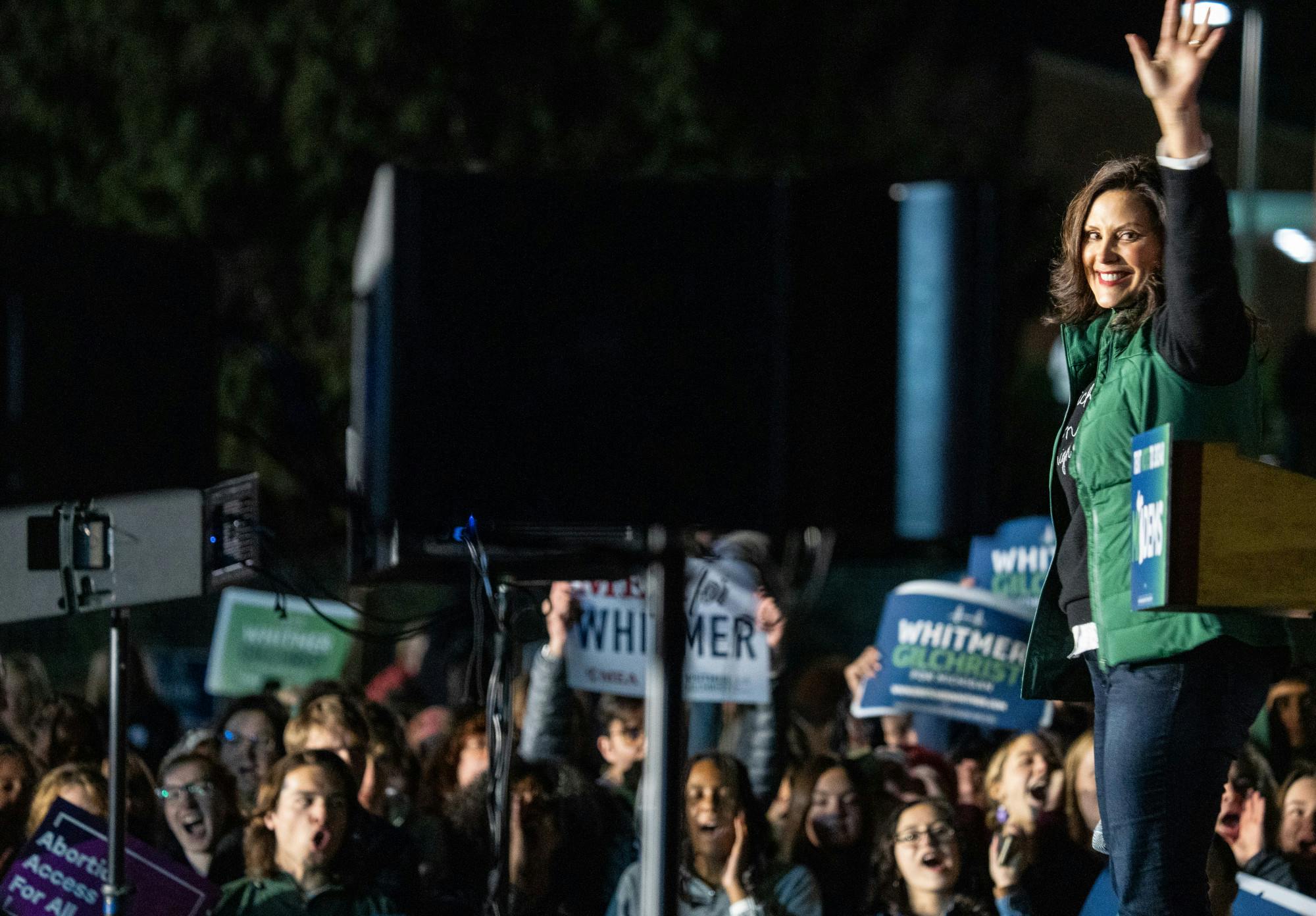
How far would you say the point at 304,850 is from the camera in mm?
5199

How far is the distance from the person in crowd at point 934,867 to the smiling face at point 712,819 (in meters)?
0.42

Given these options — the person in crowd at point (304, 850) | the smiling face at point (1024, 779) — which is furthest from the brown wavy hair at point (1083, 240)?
the person in crowd at point (304, 850)

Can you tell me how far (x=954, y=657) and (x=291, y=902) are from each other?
223 centimetres

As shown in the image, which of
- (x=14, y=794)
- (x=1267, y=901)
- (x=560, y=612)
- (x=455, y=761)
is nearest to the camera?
(x=1267, y=901)

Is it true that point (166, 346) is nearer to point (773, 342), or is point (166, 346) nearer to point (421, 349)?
point (421, 349)

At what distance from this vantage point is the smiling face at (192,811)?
5738 millimetres

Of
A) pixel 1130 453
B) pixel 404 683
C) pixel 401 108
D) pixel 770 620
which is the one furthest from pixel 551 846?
pixel 401 108

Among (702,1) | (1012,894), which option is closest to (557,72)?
(702,1)

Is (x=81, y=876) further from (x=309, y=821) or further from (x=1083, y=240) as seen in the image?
(x=1083, y=240)

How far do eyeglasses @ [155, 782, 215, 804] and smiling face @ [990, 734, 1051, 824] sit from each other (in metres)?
2.34

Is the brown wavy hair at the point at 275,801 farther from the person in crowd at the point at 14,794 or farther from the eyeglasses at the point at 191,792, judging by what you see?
the person in crowd at the point at 14,794

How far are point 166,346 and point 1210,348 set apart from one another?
1.94m

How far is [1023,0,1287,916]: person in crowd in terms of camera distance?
2658 millimetres

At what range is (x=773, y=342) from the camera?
2438 mm
